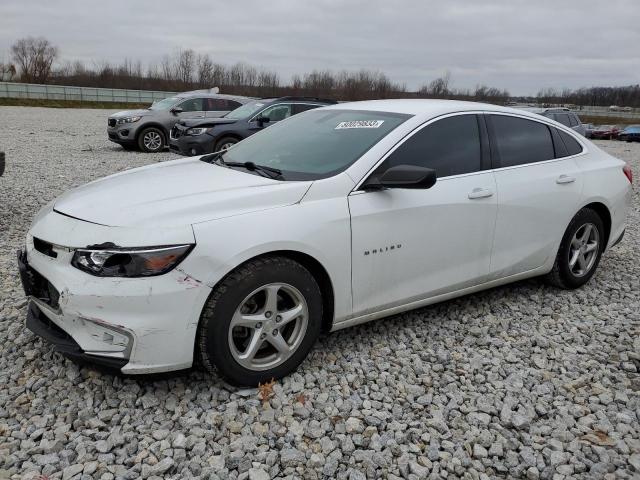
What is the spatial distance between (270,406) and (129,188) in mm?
1527

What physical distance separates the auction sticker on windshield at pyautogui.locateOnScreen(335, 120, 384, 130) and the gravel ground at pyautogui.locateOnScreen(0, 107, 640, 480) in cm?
141

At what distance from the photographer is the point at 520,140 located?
4184mm

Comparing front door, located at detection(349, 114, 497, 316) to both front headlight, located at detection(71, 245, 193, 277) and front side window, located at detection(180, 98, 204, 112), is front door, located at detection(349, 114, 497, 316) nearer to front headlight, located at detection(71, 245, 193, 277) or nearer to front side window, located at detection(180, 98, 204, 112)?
front headlight, located at detection(71, 245, 193, 277)

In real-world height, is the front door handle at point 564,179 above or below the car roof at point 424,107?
below

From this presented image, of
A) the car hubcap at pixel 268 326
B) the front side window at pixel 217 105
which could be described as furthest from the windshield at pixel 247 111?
the car hubcap at pixel 268 326

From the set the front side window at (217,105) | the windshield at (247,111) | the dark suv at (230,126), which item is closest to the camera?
the dark suv at (230,126)

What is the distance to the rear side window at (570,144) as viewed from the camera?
452 centimetres

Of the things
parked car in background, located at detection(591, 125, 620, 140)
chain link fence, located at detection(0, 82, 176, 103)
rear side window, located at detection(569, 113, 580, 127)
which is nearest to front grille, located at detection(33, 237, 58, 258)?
rear side window, located at detection(569, 113, 580, 127)

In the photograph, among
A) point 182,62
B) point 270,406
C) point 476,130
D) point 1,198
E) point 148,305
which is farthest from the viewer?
point 182,62

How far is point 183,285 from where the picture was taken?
265 centimetres

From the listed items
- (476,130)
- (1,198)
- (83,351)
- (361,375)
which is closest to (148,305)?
(83,351)

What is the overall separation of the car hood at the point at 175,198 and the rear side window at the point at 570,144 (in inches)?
101

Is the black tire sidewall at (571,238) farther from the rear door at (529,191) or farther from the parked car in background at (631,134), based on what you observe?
the parked car in background at (631,134)

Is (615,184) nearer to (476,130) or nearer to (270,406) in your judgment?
(476,130)
